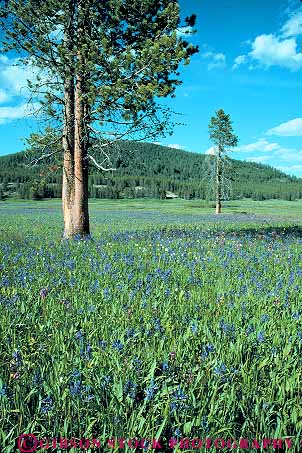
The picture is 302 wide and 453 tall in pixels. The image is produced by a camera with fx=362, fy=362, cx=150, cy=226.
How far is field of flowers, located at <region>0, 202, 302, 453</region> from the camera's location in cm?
206

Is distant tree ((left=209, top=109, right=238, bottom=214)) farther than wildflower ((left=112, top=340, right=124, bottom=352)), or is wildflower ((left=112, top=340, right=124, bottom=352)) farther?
distant tree ((left=209, top=109, right=238, bottom=214))

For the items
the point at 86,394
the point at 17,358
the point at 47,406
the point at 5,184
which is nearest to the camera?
the point at 47,406

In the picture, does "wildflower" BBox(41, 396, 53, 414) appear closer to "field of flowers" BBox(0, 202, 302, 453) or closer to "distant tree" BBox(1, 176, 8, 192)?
"field of flowers" BBox(0, 202, 302, 453)

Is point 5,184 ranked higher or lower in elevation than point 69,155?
higher

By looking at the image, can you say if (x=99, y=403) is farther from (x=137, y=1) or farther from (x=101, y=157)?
(x=101, y=157)

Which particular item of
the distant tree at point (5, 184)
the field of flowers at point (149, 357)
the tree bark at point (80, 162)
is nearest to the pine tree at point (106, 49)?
the tree bark at point (80, 162)

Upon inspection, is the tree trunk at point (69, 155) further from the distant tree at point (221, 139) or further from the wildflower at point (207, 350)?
the distant tree at point (221, 139)

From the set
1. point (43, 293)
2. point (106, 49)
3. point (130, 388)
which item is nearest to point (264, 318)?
point (130, 388)

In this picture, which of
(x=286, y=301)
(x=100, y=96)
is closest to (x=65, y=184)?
(x=100, y=96)

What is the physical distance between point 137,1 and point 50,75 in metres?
3.29

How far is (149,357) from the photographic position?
281 centimetres

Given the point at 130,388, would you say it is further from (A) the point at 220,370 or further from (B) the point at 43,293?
(B) the point at 43,293

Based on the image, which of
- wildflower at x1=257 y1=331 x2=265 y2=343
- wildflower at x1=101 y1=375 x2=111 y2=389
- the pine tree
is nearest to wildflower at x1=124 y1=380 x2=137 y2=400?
wildflower at x1=101 y1=375 x2=111 y2=389

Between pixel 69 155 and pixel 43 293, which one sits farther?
pixel 69 155
